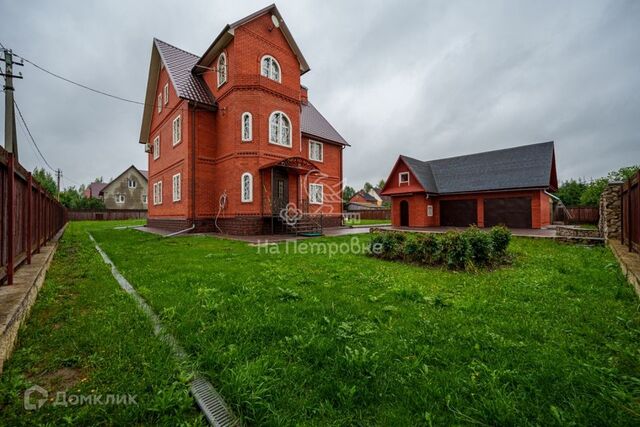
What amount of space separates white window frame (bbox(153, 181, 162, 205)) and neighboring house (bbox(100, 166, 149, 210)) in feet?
99.8

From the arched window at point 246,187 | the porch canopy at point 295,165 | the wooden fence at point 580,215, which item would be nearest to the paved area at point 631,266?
the porch canopy at point 295,165

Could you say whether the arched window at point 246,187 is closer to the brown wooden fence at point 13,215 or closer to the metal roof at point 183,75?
the metal roof at point 183,75

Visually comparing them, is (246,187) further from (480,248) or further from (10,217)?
(480,248)

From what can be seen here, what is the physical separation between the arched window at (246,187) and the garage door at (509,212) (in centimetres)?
1567

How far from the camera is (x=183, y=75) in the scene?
49.6 ft

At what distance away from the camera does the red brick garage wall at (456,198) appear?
15.8 m

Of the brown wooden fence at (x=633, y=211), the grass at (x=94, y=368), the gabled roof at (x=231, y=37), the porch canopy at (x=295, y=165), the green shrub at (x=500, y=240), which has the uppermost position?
the gabled roof at (x=231, y=37)

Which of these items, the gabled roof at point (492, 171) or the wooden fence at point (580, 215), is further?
the wooden fence at point (580, 215)

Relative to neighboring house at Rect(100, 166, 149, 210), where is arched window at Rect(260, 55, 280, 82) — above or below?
above

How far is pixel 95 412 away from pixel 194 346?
833mm

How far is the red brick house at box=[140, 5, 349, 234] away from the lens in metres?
13.0

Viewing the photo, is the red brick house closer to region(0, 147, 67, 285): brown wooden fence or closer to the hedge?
the hedge

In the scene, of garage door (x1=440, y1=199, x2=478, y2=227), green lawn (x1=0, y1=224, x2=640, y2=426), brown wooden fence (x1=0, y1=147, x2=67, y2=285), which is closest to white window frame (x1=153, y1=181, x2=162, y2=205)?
brown wooden fence (x1=0, y1=147, x2=67, y2=285)

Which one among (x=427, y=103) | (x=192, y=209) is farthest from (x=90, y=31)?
(x=427, y=103)
